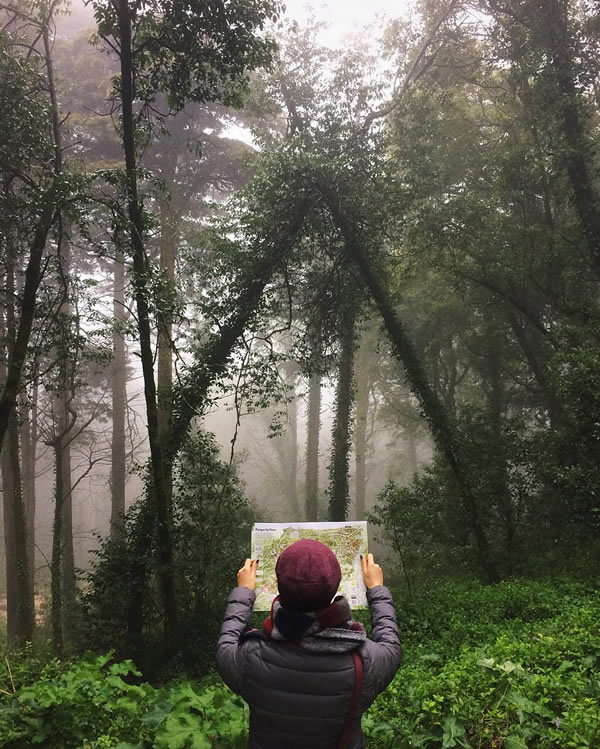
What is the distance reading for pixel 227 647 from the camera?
1.94m

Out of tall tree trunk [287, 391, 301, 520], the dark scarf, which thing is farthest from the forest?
tall tree trunk [287, 391, 301, 520]

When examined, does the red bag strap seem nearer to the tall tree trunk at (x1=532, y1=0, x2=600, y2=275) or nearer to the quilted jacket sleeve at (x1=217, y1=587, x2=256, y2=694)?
the quilted jacket sleeve at (x1=217, y1=587, x2=256, y2=694)

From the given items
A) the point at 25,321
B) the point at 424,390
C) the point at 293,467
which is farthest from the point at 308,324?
the point at 293,467

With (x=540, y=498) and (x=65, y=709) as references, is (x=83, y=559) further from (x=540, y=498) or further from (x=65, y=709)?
(x=65, y=709)

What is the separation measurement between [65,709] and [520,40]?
13.9m

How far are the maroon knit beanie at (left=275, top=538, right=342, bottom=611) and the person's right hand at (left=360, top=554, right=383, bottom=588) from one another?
585 mm

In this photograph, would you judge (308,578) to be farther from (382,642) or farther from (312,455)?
(312,455)

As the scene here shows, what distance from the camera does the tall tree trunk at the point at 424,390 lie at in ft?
31.7

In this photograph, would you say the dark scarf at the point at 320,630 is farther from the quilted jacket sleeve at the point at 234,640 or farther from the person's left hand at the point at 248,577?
the person's left hand at the point at 248,577

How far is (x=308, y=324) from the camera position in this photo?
39.3 feet

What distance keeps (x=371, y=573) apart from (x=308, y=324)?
9916mm

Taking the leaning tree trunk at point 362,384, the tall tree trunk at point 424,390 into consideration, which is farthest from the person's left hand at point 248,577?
the leaning tree trunk at point 362,384

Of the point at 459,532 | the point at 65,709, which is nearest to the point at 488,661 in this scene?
the point at 65,709

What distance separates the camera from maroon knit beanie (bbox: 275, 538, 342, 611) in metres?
1.72
